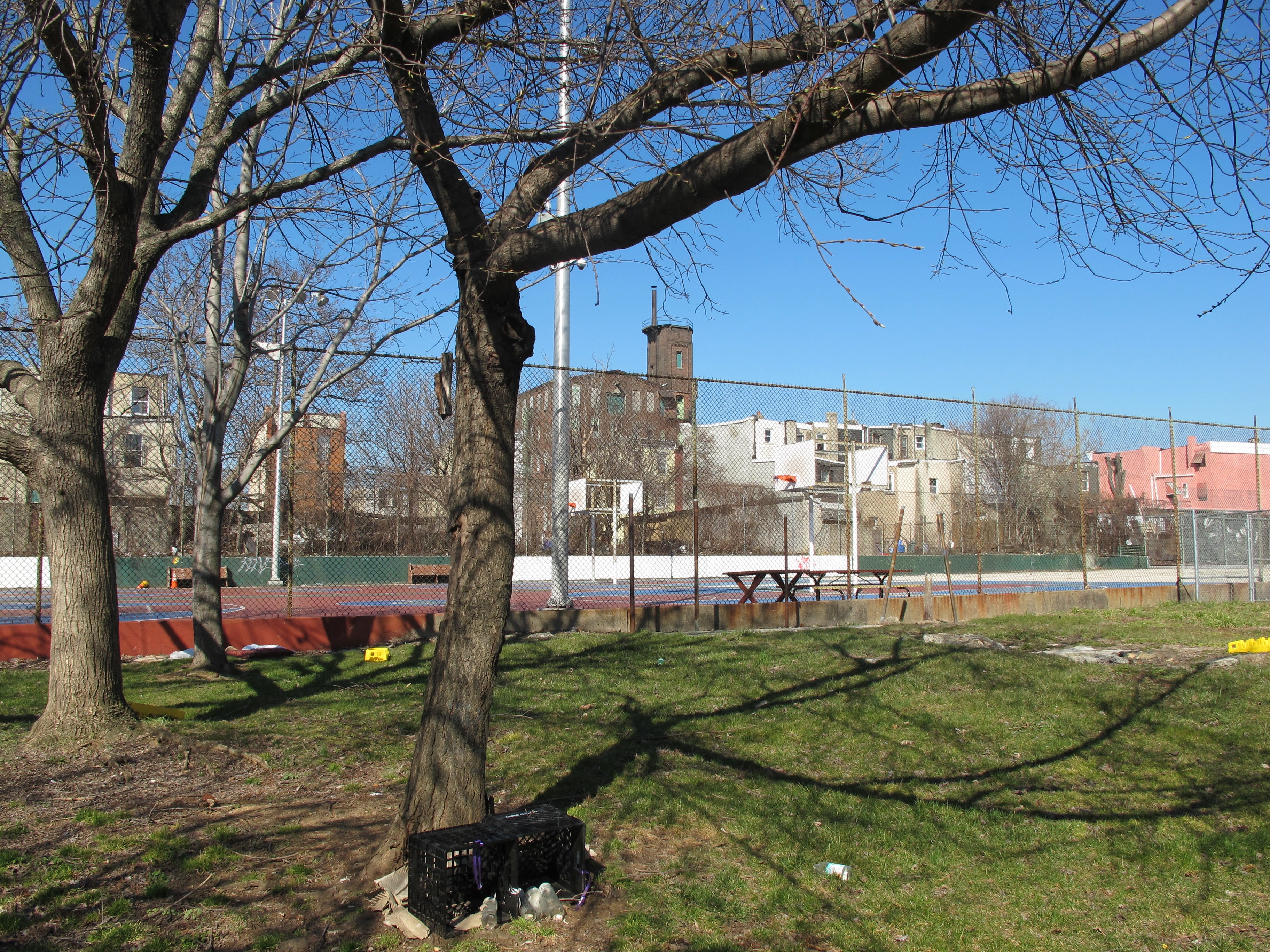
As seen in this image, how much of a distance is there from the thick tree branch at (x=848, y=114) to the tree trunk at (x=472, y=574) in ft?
1.24

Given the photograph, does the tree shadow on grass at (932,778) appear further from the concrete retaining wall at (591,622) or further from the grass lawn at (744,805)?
the concrete retaining wall at (591,622)

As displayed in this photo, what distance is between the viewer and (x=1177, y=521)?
1493cm

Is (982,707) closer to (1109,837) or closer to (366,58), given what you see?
(1109,837)

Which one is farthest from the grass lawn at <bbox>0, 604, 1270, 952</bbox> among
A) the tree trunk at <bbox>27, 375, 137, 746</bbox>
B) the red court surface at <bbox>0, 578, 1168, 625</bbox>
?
the red court surface at <bbox>0, 578, 1168, 625</bbox>

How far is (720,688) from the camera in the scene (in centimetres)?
721

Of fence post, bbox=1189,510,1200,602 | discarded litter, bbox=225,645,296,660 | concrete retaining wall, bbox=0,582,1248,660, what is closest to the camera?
discarded litter, bbox=225,645,296,660

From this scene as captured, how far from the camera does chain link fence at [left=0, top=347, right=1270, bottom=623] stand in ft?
37.9

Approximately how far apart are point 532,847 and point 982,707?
4.00 m

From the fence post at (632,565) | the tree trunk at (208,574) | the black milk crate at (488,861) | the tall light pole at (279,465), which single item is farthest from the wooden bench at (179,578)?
the black milk crate at (488,861)

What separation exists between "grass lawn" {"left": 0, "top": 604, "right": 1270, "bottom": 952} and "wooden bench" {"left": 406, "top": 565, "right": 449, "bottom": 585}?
5930 millimetres

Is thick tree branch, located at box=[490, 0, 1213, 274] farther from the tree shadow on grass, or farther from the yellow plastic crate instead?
the yellow plastic crate

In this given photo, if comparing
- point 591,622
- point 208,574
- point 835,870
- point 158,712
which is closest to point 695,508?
point 591,622

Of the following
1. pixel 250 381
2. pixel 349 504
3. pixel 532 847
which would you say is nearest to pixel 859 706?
pixel 532 847

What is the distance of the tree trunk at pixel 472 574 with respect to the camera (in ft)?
13.1
